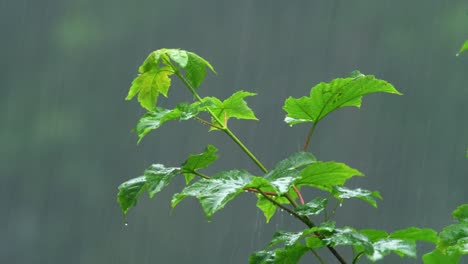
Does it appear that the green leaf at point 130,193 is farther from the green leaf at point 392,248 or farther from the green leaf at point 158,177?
the green leaf at point 392,248

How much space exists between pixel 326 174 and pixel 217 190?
0.42 feet

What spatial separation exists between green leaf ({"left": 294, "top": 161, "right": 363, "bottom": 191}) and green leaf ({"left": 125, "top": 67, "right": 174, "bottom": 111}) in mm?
207

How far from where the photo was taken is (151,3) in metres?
2.96

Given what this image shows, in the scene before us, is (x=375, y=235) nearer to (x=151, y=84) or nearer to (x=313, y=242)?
(x=313, y=242)

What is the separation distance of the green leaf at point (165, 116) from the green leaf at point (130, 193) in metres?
0.05

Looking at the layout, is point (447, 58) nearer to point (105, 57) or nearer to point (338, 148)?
point (338, 148)

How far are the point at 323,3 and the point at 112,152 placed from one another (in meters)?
0.98

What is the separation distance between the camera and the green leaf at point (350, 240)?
2.19ft

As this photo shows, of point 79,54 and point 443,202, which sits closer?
point 443,202

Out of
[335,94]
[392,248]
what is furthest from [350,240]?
[335,94]

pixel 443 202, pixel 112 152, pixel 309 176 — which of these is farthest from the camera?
pixel 112 152

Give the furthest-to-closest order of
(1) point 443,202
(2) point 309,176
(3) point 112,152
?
(3) point 112,152 < (1) point 443,202 < (2) point 309,176

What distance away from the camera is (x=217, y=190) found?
0.69 metres

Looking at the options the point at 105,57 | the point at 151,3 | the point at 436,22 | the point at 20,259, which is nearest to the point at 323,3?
the point at 436,22
